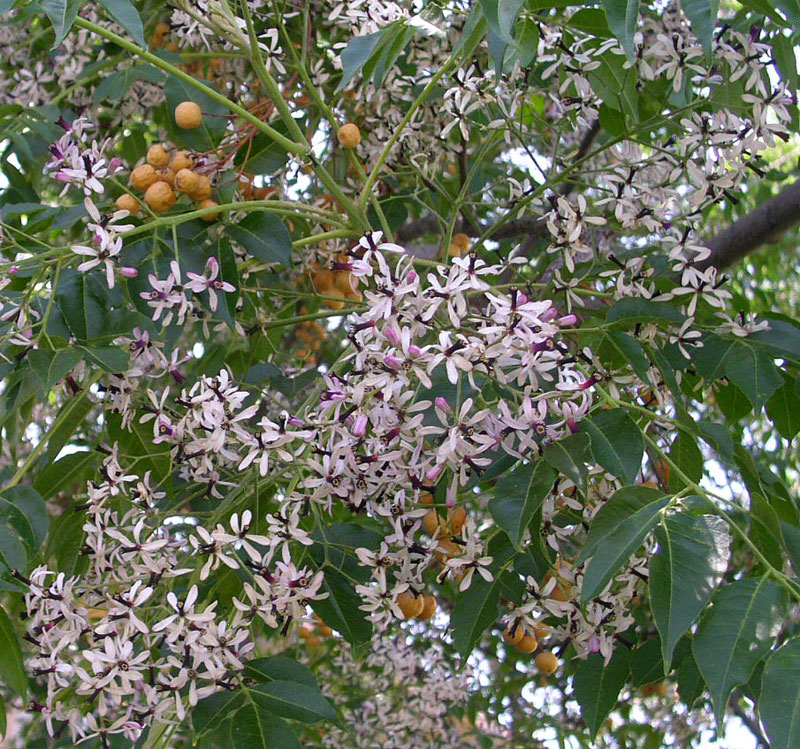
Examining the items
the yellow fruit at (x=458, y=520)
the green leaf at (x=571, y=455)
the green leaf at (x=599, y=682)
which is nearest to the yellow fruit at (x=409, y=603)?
the yellow fruit at (x=458, y=520)

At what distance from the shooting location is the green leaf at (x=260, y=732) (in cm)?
117

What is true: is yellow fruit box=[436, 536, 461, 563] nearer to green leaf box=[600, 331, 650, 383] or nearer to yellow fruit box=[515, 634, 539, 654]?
yellow fruit box=[515, 634, 539, 654]

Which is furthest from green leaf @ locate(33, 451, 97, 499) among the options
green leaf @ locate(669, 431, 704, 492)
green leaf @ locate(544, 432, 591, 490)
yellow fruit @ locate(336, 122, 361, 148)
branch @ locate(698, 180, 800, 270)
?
branch @ locate(698, 180, 800, 270)

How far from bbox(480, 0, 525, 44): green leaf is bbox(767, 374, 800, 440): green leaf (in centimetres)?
78

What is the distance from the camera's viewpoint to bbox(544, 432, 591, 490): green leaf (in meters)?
1.12

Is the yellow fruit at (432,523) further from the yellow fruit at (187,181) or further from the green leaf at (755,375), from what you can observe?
the yellow fruit at (187,181)

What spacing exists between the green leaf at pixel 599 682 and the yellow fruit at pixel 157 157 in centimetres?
101

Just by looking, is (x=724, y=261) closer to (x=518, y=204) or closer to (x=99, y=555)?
(x=518, y=204)

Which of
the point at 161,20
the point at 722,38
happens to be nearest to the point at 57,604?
the point at 722,38

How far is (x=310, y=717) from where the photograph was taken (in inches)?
48.1

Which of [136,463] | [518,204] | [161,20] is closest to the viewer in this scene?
[136,463]

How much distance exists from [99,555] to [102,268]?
0.43 metres

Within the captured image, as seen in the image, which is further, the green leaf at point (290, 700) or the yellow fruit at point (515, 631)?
the yellow fruit at point (515, 631)

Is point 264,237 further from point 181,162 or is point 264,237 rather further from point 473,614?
point 473,614
